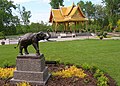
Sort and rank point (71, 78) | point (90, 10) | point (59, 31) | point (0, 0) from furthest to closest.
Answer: point (90, 10), point (0, 0), point (59, 31), point (71, 78)

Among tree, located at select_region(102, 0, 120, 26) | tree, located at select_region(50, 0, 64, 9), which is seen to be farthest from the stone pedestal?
tree, located at select_region(50, 0, 64, 9)

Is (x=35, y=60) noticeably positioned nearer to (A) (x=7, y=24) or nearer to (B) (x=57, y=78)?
(B) (x=57, y=78)

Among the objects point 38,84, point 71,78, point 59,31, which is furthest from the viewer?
point 59,31

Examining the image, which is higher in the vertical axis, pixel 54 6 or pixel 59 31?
pixel 54 6

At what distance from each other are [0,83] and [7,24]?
141 feet

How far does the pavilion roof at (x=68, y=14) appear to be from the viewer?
42.2 meters

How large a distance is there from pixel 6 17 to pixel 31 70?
1643 inches

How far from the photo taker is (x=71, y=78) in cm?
808

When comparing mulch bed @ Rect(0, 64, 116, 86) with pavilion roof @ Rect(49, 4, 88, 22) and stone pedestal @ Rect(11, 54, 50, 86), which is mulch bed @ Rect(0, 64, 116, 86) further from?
pavilion roof @ Rect(49, 4, 88, 22)

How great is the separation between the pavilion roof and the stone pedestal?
34.1 meters

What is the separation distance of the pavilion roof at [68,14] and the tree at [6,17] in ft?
30.6

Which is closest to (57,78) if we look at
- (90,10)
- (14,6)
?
(14,6)

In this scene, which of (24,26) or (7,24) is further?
(24,26)

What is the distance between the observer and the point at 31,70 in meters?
7.71
